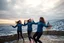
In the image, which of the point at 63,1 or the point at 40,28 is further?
the point at 63,1

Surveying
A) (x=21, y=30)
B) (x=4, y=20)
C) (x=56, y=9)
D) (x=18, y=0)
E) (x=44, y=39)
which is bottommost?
(x=44, y=39)

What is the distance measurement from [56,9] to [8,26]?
1.05 m

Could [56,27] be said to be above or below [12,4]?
below

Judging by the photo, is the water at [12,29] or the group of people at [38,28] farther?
the water at [12,29]

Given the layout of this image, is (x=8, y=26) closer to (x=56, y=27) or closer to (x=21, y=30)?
(x=21, y=30)

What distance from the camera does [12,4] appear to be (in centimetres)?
318

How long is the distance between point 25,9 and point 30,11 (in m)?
0.12

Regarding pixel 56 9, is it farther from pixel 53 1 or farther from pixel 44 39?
pixel 44 39

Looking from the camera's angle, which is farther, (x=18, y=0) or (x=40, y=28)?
(x=18, y=0)

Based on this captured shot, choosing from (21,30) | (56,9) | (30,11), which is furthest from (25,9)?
(56,9)

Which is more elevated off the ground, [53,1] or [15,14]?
[53,1]

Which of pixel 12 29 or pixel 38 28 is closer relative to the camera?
pixel 38 28

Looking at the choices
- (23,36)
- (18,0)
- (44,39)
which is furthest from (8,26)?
(44,39)

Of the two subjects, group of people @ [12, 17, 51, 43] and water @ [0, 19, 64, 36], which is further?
water @ [0, 19, 64, 36]
